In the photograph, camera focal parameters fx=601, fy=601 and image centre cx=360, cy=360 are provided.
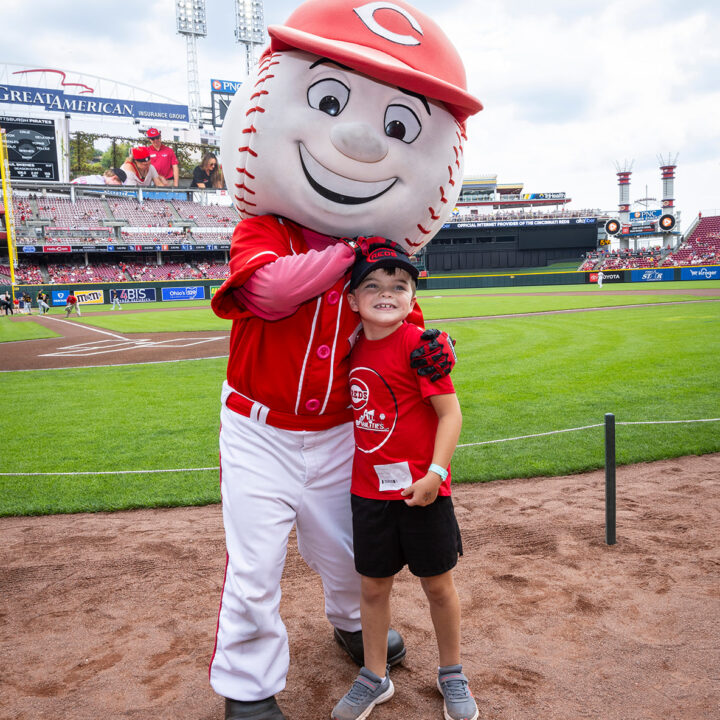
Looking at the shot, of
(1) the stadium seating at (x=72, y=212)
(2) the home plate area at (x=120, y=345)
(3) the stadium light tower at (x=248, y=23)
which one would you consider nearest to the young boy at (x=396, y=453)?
(2) the home plate area at (x=120, y=345)

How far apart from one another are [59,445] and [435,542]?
5.82 m

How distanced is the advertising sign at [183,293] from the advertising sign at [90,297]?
4.20 meters

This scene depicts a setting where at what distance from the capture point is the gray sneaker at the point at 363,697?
2.39 metres

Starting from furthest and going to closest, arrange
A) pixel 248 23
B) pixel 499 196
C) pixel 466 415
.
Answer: pixel 499 196 < pixel 248 23 < pixel 466 415

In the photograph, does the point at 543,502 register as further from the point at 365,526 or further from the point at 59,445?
the point at 59,445

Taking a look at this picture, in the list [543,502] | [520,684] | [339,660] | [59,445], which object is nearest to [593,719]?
[520,684]

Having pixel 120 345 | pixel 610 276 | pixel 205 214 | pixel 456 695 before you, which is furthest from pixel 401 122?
pixel 205 214

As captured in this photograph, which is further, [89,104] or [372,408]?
[89,104]

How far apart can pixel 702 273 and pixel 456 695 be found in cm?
4847

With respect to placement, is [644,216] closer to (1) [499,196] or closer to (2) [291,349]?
(1) [499,196]

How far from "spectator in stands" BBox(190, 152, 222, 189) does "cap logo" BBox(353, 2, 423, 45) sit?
198ft

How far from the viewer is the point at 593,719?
2.33 meters

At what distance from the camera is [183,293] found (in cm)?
4334

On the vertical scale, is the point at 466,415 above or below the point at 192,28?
below
